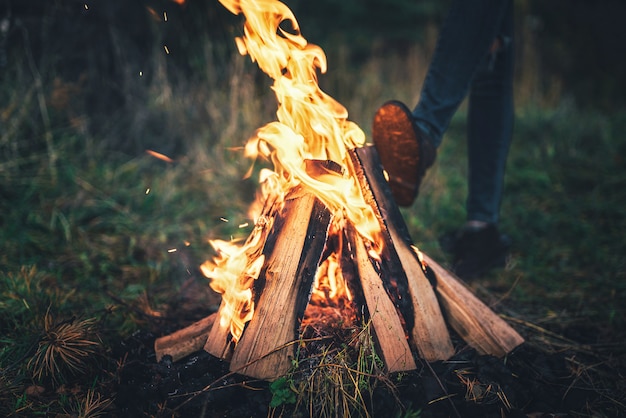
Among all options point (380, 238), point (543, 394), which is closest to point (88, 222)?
point (380, 238)

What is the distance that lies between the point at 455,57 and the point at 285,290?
1273mm

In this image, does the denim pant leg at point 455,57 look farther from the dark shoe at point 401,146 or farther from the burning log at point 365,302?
the burning log at point 365,302

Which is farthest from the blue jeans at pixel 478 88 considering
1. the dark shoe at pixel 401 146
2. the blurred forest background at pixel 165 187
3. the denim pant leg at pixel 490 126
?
the blurred forest background at pixel 165 187

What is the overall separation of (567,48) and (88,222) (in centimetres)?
803

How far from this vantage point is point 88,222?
3.18 meters

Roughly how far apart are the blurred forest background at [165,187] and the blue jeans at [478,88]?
A: 0.57m

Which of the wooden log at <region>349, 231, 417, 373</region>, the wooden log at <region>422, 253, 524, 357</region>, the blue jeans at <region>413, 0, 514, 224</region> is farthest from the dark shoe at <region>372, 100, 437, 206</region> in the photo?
the wooden log at <region>349, 231, 417, 373</region>

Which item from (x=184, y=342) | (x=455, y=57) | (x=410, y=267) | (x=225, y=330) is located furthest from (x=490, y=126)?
(x=184, y=342)

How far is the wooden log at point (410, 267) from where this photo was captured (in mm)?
1606

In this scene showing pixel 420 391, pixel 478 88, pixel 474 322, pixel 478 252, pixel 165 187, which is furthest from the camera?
pixel 165 187

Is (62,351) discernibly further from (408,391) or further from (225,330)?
(408,391)

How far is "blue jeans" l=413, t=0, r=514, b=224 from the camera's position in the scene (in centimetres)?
194

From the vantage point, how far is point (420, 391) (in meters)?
1.45

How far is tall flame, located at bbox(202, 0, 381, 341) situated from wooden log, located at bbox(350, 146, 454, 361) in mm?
43
